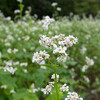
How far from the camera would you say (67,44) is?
1.19 m

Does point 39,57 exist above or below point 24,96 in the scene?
below

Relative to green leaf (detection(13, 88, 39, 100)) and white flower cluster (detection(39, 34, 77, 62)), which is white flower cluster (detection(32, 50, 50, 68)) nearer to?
white flower cluster (detection(39, 34, 77, 62))

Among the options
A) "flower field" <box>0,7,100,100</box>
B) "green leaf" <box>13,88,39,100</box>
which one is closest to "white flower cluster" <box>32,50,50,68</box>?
"flower field" <box>0,7,100,100</box>

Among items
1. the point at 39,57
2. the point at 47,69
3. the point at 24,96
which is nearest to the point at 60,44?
the point at 39,57

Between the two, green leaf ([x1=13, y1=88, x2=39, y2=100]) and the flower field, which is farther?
green leaf ([x1=13, y1=88, x2=39, y2=100])

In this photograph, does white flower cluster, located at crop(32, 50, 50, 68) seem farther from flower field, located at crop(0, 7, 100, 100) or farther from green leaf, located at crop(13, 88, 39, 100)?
green leaf, located at crop(13, 88, 39, 100)

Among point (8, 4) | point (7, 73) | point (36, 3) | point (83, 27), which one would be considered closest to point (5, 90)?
point (7, 73)

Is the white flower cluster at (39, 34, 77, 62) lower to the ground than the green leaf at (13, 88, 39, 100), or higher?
lower

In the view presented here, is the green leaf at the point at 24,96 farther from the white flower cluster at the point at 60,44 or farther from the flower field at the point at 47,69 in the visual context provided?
the white flower cluster at the point at 60,44

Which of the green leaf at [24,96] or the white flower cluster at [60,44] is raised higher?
the green leaf at [24,96]

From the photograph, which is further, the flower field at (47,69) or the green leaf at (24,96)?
the green leaf at (24,96)

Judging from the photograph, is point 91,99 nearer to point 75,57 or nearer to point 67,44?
point 75,57

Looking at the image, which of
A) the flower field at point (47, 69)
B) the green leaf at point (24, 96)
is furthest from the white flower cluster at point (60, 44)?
the green leaf at point (24, 96)

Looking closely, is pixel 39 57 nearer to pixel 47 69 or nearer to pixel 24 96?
pixel 47 69
